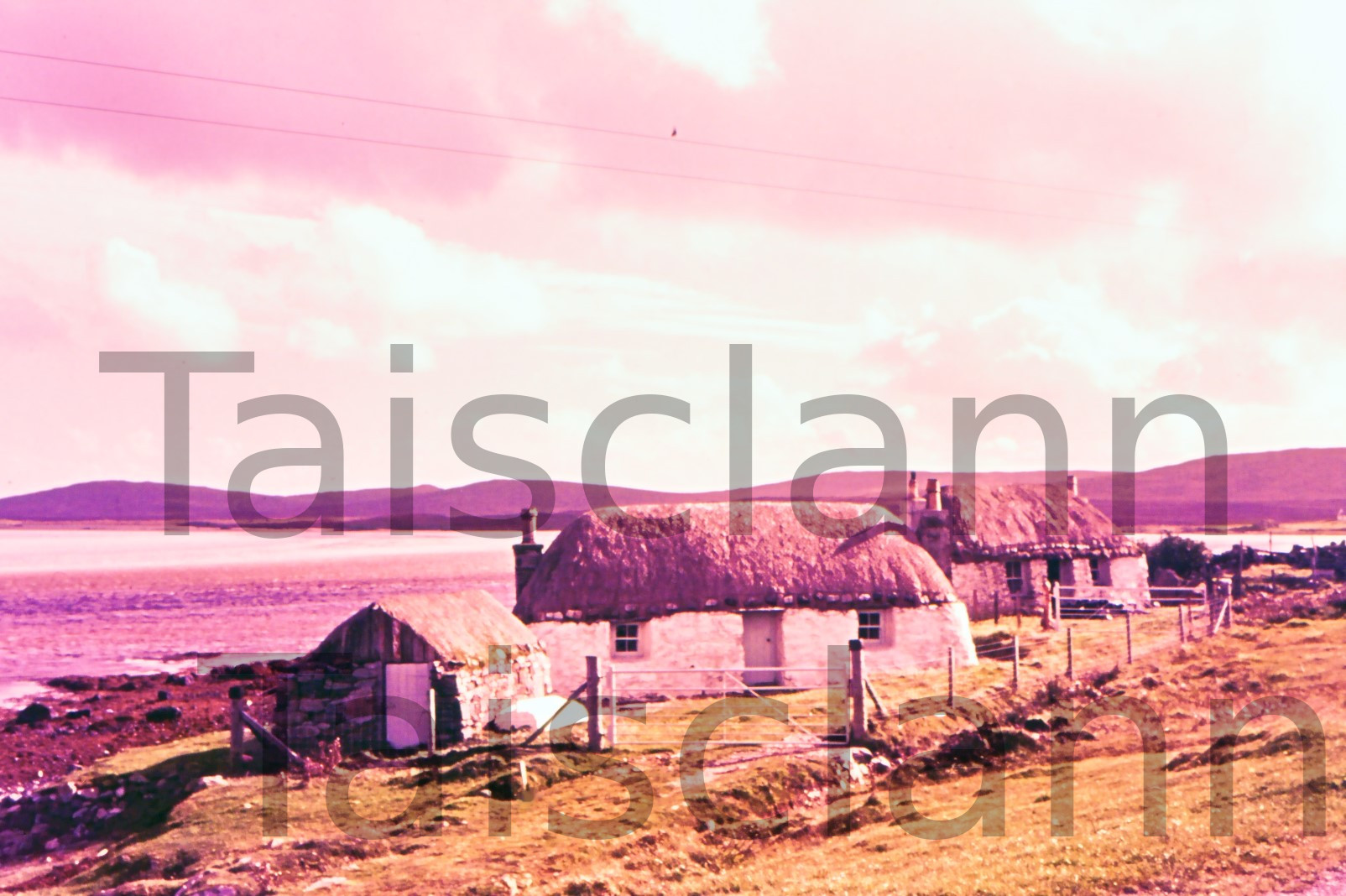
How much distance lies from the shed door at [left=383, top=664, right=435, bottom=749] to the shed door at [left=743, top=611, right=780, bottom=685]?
9.40 m

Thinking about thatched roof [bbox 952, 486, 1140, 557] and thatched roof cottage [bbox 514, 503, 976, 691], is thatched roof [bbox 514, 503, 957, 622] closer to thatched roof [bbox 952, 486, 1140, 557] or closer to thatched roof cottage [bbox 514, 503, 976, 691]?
thatched roof cottage [bbox 514, 503, 976, 691]

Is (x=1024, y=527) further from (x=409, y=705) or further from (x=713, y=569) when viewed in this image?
(x=409, y=705)

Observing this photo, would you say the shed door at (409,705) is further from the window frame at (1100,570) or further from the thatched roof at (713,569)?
the window frame at (1100,570)

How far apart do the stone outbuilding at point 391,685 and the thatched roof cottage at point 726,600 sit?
4377mm

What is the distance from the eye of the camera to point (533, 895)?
1297 centimetres

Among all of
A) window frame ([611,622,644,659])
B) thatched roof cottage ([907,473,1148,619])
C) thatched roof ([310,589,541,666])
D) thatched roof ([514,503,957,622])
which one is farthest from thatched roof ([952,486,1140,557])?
thatched roof ([310,589,541,666])

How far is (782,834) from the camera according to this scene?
15.4 m

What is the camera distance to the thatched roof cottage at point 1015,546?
3722 cm

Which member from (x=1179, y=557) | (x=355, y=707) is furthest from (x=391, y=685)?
(x=1179, y=557)

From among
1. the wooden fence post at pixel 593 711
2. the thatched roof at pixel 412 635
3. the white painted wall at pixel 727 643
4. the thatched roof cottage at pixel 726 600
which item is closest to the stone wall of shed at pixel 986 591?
the thatched roof cottage at pixel 726 600

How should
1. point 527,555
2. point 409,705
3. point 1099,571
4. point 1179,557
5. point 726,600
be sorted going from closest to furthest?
point 409,705, point 726,600, point 527,555, point 1099,571, point 1179,557

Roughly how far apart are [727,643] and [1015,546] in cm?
1601

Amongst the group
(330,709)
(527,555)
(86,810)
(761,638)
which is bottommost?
(86,810)

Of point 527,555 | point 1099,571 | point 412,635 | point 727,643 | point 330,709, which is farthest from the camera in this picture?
point 1099,571
